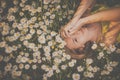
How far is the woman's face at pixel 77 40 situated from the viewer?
2172 millimetres

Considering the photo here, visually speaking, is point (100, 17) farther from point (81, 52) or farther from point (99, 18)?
point (81, 52)

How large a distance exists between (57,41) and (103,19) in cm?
37

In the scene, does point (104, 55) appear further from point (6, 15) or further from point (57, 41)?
point (6, 15)

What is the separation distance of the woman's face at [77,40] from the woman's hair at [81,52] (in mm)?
27

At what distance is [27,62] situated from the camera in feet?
7.11

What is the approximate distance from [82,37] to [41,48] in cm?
31

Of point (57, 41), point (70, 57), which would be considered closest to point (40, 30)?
point (57, 41)

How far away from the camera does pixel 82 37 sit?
2176mm

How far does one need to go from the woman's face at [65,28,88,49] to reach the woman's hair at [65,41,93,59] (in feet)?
0.09

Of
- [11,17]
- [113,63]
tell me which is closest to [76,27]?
[113,63]

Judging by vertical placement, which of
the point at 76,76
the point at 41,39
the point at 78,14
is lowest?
the point at 76,76

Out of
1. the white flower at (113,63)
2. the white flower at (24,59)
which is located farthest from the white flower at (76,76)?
the white flower at (24,59)

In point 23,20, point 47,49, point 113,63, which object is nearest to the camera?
point 113,63

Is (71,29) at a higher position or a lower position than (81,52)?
higher
